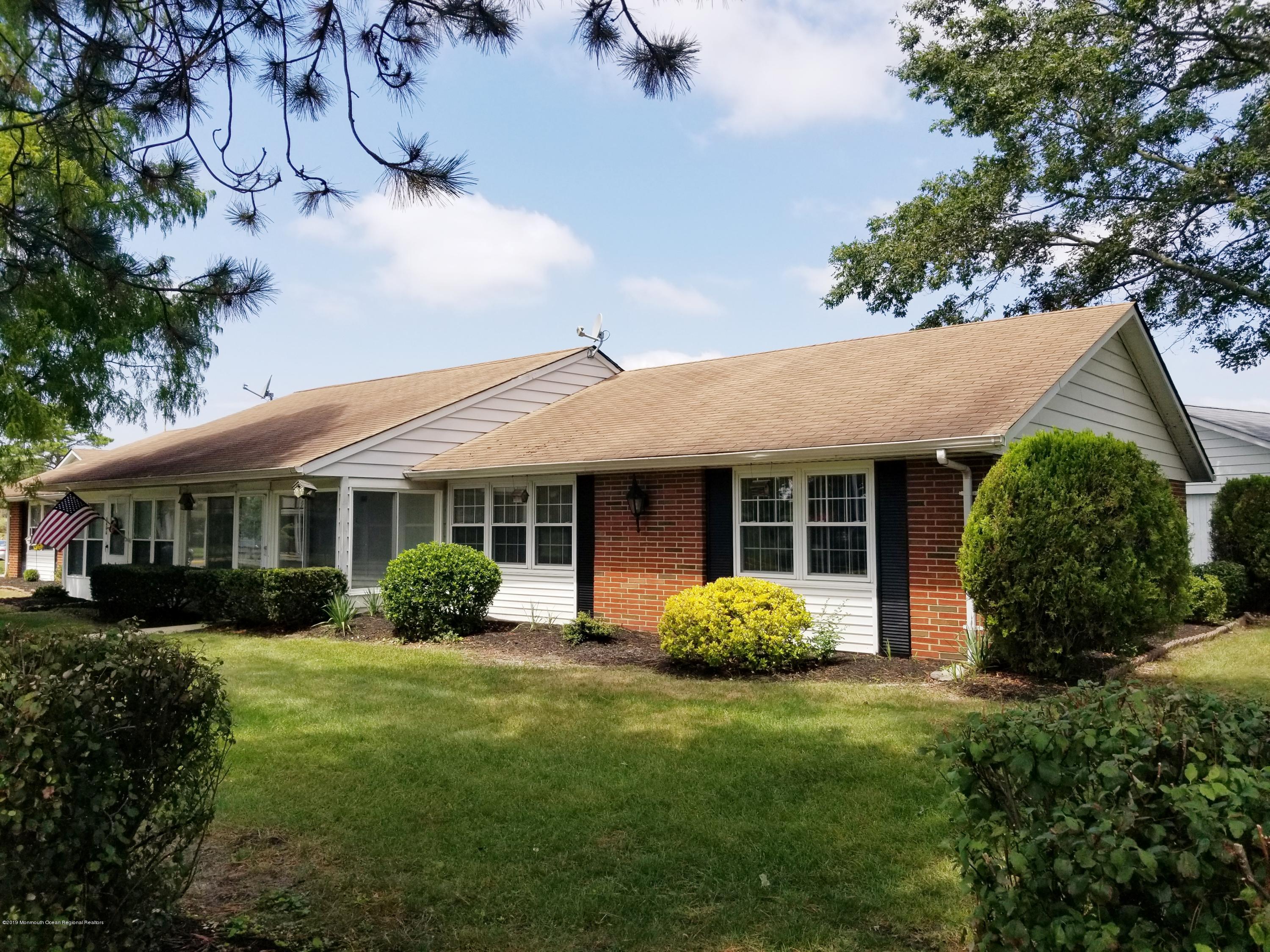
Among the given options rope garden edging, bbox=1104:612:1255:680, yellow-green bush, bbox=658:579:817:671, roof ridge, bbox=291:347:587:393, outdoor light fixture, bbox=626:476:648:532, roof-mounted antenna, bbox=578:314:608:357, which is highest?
roof-mounted antenna, bbox=578:314:608:357

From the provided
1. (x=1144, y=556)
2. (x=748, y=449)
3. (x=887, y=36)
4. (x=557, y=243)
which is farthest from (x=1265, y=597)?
(x=887, y=36)

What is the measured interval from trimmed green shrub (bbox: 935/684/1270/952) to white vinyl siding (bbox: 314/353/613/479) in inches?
517

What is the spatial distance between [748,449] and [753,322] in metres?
7.60

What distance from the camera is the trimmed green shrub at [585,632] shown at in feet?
39.4

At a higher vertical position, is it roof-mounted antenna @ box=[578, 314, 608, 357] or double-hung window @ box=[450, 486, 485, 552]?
roof-mounted antenna @ box=[578, 314, 608, 357]

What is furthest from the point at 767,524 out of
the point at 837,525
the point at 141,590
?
the point at 141,590

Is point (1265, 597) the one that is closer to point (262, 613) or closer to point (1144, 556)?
point (1144, 556)

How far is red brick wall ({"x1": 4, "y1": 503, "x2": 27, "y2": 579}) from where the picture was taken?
2764 cm

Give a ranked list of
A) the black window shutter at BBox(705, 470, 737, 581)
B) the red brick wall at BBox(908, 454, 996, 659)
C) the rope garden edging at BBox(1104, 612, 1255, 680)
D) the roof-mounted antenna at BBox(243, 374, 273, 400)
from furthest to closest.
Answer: the roof-mounted antenna at BBox(243, 374, 273, 400) → the black window shutter at BBox(705, 470, 737, 581) → the red brick wall at BBox(908, 454, 996, 659) → the rope garden edging at BBox(1104, 612, 1255, 680)

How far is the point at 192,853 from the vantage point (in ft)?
14.7

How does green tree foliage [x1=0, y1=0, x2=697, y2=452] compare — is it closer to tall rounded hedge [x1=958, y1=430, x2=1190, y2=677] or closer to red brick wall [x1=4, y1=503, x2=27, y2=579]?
tall rounded hedge [x1=958, y1=430, x2=1190, y2=677]

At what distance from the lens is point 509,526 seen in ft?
48.9

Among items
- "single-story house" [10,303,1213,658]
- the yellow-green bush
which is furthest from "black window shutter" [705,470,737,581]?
the yellow-green bush

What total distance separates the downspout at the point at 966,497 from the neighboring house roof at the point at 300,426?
9.55 meters
